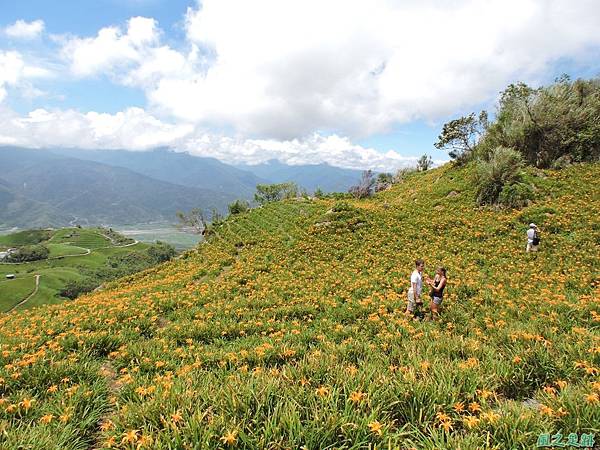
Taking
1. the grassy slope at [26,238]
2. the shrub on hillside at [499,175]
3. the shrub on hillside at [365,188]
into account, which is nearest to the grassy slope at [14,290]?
the shrub on hillside at [365,188]

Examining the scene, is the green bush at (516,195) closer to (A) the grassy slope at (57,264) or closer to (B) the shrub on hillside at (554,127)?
(B) the shrub on hillside at (554,127)

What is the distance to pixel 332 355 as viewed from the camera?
566 centimetres

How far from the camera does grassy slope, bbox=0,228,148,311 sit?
86062 millimetres

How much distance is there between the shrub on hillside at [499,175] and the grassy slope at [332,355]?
3.82 m

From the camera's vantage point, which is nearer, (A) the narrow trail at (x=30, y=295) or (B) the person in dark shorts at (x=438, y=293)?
(B) the person in dark shorts at (x=438, y=293)

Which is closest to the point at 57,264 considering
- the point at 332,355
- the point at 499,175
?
the point at 499,175

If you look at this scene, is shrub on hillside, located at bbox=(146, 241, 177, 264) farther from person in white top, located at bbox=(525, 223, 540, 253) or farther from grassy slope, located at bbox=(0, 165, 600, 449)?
person in white top, located at bbox=(525, 223, 540, 253)

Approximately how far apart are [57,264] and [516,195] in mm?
157544

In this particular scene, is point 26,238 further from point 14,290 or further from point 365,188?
point 365,188

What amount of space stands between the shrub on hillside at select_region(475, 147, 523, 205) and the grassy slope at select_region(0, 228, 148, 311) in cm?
10348

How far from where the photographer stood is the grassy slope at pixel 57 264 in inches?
3388

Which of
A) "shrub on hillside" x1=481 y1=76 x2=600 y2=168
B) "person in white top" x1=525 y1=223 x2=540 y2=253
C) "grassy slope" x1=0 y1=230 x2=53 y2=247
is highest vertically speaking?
"shrub on hillside" x1=481 y1=76 x2=600 y2=168

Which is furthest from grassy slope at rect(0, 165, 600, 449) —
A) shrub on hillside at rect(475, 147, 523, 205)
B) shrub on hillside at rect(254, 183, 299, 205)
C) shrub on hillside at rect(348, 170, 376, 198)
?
shrub on hillside at rect(254, 183, 299, 205)

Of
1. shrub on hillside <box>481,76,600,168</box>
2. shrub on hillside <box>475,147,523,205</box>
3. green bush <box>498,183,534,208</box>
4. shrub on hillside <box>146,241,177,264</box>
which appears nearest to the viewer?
green bush <box>498,183,534,208</box>
